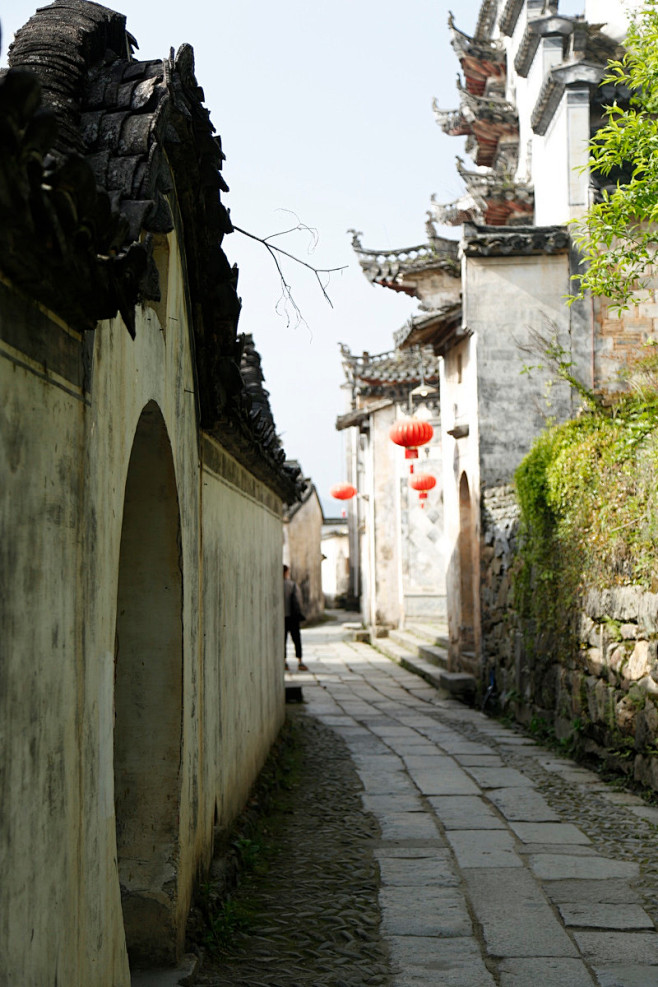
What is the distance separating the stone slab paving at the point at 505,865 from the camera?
405 cm

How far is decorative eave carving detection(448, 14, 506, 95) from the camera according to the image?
68.1ft

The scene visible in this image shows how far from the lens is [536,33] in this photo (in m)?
15.5

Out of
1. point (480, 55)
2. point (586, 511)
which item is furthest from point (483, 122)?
point (586, 511)

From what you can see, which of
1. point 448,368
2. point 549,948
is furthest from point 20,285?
point 448,368

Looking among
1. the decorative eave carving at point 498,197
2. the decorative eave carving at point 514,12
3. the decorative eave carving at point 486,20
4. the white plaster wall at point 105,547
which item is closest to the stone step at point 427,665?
the decorative eave carving at point 498,197

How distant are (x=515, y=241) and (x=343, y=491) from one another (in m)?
13.7

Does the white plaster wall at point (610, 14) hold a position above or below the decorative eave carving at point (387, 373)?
above

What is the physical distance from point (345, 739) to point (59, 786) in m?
7.86

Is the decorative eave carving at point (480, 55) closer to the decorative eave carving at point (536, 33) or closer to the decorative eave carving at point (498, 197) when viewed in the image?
the decorative eave carving at point (498, 197)

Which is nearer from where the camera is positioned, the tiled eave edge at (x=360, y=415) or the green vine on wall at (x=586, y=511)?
the green vine on wall at (x=586, y=511)

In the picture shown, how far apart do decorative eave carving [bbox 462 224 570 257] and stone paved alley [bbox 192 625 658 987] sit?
6.10 meters

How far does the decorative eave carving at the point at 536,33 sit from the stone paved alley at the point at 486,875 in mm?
10762

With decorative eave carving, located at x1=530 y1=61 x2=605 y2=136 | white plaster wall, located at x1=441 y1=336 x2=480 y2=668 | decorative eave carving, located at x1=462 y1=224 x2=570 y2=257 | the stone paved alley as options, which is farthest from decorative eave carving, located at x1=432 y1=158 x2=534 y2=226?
the stone paved alley

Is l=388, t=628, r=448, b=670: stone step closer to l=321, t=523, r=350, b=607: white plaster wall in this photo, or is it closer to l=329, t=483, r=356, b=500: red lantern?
l=329, t=483, r=356, b=500: red lantern
